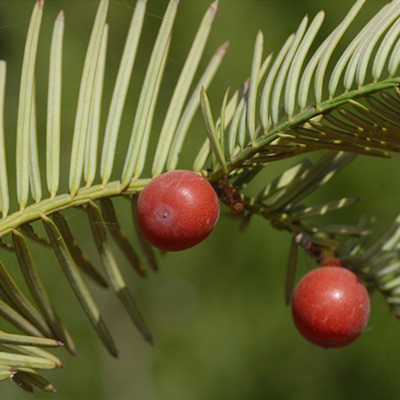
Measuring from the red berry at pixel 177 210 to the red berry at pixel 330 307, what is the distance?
0.14 meters

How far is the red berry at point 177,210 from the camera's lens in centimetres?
56

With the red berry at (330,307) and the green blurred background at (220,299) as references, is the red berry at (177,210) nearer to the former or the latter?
the red berry at (330,307)

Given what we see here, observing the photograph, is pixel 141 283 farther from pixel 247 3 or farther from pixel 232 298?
pixel 247 3

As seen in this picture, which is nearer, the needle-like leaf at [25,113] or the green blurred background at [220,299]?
the needle-like leaf at [25,113]

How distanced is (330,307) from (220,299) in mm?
969

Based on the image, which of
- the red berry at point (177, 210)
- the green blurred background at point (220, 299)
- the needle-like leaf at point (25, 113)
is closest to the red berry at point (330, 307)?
the red berry at point (177, 210)

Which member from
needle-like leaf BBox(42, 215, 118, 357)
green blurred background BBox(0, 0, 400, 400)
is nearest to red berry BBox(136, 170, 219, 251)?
needle-like leaf BBox(42, 215, 118, 357)

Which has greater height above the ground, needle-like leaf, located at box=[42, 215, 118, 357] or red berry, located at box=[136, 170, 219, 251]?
red berry, located at box=[136, 170, 219, 251]

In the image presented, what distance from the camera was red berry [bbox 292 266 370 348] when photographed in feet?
2.10

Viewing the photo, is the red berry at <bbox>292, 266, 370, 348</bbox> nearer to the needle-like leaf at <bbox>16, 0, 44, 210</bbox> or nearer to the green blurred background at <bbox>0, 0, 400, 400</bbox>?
the needle-like leaf at <bbox>16, 0, 44, 210</bbox>

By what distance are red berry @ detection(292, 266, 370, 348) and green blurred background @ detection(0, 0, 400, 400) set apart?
0.83 meters

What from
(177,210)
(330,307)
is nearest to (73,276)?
(177,210)

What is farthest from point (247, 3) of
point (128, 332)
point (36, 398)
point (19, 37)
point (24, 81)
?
point (24, 81)

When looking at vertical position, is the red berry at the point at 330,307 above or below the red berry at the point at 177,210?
below
